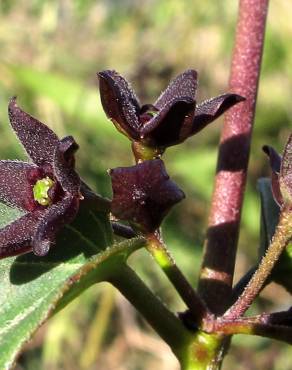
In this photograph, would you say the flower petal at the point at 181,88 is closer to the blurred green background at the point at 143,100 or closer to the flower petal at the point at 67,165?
the flower petal at the point at 67,165

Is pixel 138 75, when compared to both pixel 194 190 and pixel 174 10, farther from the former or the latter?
pixel 194 190

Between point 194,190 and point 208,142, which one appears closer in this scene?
point 194,190

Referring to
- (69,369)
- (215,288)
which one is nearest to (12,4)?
(69,369)

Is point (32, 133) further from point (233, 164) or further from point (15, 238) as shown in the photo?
point (233, 164)

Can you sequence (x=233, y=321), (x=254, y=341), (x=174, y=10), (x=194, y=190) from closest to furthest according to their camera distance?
(x=233, y=321)
(x=254, y=341)
(x=194, y=190)
(x=174, y=10)

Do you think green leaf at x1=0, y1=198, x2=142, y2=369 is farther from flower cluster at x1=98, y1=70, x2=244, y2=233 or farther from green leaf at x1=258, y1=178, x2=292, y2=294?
green leaf at x1=258, y1=178, x2=292, y2=294
